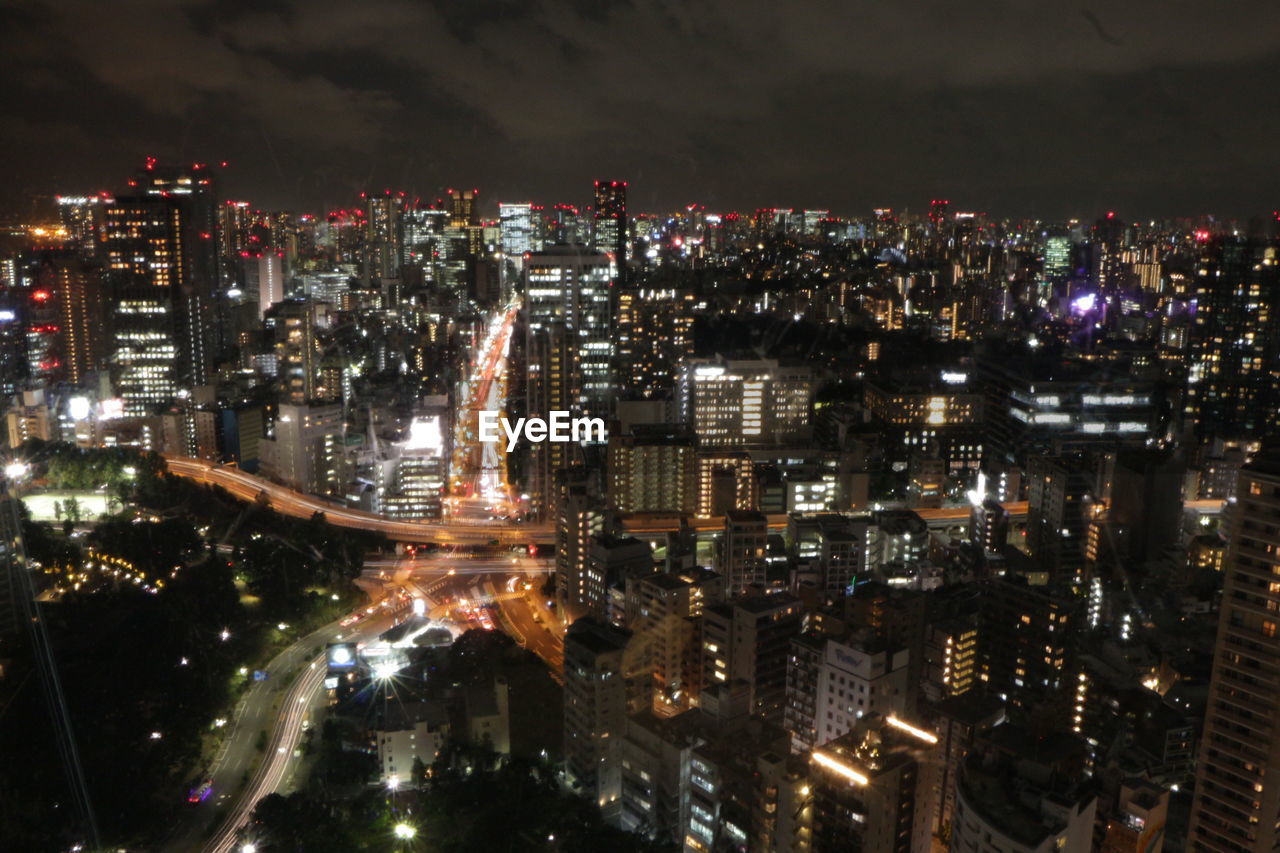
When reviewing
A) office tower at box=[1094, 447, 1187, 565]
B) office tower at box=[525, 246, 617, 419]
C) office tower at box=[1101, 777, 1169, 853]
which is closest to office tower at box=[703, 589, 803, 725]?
office tower at box=[1101, 777, 1169, 853]

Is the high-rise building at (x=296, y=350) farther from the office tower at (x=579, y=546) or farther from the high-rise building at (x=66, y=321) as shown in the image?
the office tower at (x=579, y=546)

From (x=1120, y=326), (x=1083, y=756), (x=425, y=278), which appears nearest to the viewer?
(x=1083, y=756)

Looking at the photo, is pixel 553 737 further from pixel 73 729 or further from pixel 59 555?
pixel 59 555

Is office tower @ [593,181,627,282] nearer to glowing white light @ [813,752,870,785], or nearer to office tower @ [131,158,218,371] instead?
office tower @ [131,158,218,371]

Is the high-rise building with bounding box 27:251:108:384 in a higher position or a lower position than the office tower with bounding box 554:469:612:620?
higher

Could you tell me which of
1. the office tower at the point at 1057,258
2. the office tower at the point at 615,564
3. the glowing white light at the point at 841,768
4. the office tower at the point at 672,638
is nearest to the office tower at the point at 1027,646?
the office tower at the point at 672,638

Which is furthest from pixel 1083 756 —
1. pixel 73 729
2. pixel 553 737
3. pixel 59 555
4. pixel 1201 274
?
pixel 1201 274

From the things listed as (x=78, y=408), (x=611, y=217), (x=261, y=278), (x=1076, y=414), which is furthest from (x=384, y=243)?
(x=1076, y=414)
